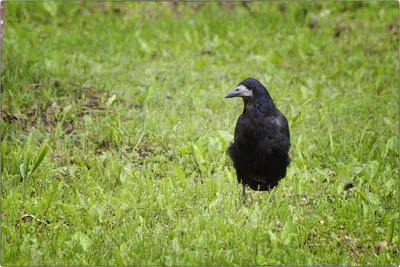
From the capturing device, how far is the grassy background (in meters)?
4.72

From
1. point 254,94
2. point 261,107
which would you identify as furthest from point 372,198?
point 254,94

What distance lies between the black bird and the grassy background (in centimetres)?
23

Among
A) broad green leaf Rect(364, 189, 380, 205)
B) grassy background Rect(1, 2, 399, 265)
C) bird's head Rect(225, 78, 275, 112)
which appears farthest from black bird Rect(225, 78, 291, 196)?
broad green leaf Rect(364, 189, 380, 205)

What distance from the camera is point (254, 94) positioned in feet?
18.5

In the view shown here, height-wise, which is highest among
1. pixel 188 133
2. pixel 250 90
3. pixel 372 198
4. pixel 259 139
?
pixel 250 90

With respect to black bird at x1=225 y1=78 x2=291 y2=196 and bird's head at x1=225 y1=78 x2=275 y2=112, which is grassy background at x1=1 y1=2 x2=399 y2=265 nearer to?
black bird at x1=225 y1=78 x2=291 y2=196

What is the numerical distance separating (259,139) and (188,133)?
146 centimetres

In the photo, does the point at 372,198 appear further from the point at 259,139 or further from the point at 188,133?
the point at 188,133

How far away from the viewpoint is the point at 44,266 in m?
4.38

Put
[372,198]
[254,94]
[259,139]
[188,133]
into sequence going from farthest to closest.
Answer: [188,133], [254,94], [259,139], [372,198]

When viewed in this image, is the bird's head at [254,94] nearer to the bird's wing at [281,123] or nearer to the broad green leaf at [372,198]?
the bird's wing at [281,123]

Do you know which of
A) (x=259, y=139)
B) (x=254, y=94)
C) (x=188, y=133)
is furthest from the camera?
(x=188, y=133)

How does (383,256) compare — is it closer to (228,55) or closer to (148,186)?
(148,186)

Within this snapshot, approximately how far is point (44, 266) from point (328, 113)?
4.24 metres
